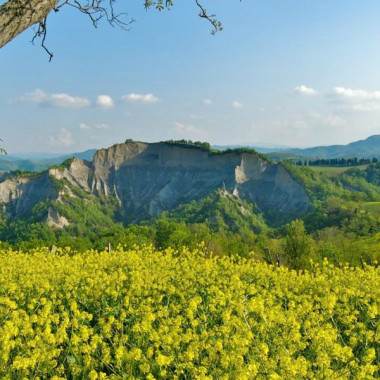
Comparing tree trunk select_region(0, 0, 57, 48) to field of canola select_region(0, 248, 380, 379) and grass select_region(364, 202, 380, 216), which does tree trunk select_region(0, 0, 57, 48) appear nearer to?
field of canola select_region(0, 248, 380, 379)

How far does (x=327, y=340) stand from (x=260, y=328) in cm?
131

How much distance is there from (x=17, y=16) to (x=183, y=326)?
642cm

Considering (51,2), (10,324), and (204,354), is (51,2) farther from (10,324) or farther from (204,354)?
(204,354)

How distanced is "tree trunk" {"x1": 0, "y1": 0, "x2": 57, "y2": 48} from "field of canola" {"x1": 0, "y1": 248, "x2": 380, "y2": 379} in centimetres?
Answer: 437

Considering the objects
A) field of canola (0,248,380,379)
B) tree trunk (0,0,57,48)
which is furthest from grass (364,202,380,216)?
tree trunk (0,0,57,48)

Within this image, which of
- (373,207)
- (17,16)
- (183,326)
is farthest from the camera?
(373,207)

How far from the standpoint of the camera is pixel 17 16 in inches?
235

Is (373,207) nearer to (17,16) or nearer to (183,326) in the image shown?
(183,326)

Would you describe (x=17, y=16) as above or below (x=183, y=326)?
above

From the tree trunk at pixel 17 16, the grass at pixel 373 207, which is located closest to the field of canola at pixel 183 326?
the tree trunk at pixel 17 16

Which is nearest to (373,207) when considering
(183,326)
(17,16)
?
(183,326)

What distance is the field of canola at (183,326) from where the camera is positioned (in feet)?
22.5

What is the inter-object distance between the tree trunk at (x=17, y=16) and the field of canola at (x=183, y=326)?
Answer: 4.37 metres

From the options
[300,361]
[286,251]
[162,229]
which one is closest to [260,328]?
[300,361]
